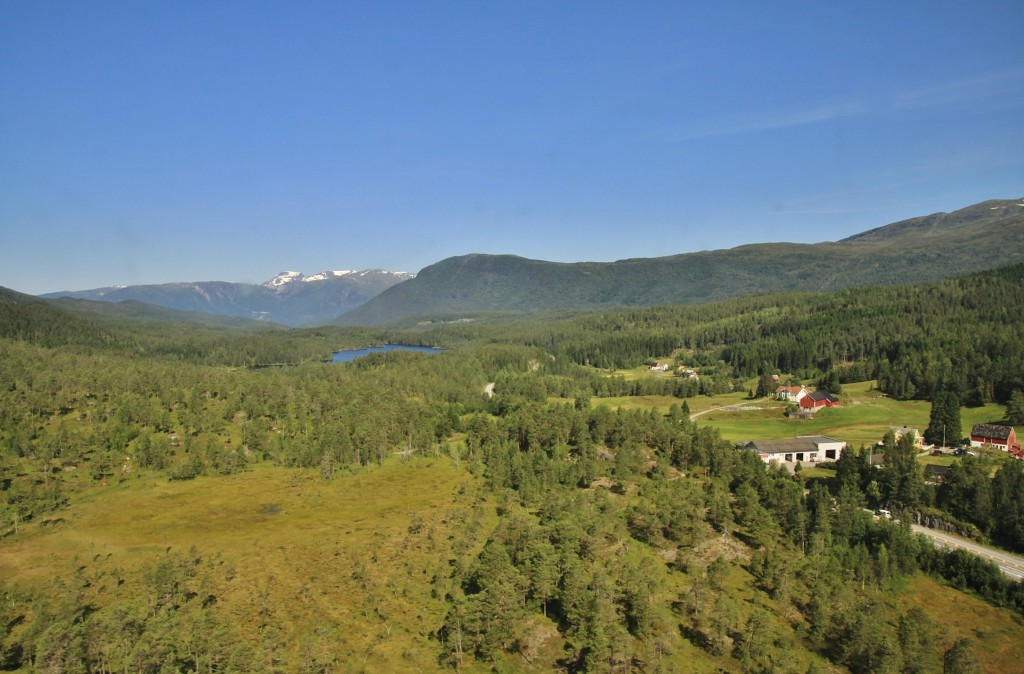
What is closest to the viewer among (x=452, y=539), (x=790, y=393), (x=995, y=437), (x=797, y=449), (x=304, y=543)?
(x=304, y=543)

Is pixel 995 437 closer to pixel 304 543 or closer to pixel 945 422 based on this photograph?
pixel 945 422

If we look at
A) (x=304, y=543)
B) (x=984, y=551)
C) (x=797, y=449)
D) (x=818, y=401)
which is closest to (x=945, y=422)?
(x=797, y=449)

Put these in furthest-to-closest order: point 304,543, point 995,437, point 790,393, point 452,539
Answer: point 790,393 → point 995,437 → point 452,539 → point 304,543

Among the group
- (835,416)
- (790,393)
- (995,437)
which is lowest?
(835,416)

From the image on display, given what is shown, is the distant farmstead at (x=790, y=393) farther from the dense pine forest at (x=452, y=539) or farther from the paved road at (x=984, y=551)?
the paved road at (x=984, y=551)

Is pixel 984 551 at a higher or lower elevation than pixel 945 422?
lower

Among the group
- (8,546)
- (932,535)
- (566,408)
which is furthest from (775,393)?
(8,546)

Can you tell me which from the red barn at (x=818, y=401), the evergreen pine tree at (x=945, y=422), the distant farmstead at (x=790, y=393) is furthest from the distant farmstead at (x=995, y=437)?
the distant farmstead at (x=790, y=393)
